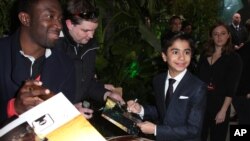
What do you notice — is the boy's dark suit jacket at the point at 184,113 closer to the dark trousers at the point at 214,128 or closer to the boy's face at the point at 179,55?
Result: the boy's face at the point at 179,55

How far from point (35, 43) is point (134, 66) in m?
3.11

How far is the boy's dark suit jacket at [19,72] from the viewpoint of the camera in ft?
6.61

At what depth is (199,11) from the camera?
38.8 feet

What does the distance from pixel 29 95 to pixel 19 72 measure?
0.46 meters

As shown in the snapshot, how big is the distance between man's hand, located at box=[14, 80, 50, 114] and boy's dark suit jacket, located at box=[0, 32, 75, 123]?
363 millimetres

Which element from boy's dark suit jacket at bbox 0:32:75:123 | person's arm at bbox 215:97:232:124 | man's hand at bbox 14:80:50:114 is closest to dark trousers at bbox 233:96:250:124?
person's arm at bbox 215:97:232:124

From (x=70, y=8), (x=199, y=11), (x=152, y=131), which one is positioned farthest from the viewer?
(x=199, y=11)

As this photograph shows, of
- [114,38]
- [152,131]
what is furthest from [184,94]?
[114,38]

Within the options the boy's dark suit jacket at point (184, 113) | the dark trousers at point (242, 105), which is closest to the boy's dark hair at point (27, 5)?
the boy's dark suit jacket at point (184, 113)

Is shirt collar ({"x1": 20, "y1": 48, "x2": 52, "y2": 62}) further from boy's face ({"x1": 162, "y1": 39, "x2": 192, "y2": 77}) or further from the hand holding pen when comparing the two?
boy's face ({"x1": 162, "y1": 39, "x2": 192, "y2": 77})

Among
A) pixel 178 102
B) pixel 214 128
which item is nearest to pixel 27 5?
pixel 178 102

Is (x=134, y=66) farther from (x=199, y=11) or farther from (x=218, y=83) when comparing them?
(x=199, y=11)

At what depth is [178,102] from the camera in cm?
235

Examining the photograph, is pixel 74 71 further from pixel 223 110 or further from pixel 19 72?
pixel 223 110
